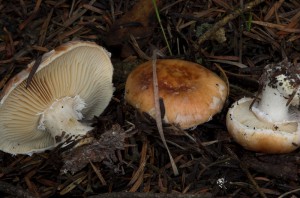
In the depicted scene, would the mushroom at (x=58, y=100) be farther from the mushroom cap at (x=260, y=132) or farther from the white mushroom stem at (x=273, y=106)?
the white mushroom stem at (x=273, y=106)

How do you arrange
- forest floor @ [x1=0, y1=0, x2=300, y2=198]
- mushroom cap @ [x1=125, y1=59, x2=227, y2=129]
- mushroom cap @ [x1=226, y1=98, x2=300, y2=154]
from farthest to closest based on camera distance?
mushroom cap @ [x1=125, y1=59, x2=227, y2=129]
forest floor @ [x1=0, y1=0, x2=300, y2=198]
mushroom cap @ [x1=226, y1=98, x2=300, y2=154]

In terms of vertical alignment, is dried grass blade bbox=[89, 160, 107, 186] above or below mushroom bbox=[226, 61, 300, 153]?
below

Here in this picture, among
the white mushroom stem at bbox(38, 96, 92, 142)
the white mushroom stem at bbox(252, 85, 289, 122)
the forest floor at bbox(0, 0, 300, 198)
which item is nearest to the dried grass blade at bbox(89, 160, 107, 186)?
the forest floor at bbox(0, 0, 300, 198)

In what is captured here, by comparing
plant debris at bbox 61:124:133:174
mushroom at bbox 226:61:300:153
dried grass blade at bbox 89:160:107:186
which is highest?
mushroom at bbox 226:61:300:153

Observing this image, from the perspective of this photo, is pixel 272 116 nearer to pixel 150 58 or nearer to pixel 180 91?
pixel 180 91

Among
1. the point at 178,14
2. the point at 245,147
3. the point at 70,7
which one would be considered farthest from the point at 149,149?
the point at 70,7

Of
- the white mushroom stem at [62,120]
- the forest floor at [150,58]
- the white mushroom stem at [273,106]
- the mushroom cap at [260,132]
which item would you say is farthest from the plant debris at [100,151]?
the white mushroom stem at [273,106]

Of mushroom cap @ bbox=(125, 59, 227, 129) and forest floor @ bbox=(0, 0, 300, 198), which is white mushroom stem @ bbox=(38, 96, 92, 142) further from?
mushroom cap @ bbox=(125, 59, 227, 129)
